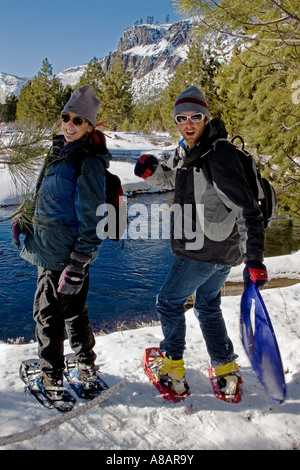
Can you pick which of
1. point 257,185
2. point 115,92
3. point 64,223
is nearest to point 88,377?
point 64,223

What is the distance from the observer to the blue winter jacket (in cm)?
243

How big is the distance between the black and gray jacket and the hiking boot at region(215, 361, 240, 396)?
0.87 metres

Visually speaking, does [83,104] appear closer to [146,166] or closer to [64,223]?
[146,166]

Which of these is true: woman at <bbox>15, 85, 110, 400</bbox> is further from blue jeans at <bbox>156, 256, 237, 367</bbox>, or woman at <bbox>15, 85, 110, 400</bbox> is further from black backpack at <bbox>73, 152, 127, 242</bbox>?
blue jeans at <bbox>156, 256, 237, 367</bbox>

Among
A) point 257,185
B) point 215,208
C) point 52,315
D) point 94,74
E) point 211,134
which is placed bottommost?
point 52,315

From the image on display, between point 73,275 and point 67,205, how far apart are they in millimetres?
502

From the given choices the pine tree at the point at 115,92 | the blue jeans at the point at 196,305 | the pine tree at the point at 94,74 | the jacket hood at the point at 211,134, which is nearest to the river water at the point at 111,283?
the blue jeans at the point at 196,305

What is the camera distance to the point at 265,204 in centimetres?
253

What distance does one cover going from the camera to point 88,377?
272cm

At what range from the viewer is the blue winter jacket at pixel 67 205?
2432 mm
